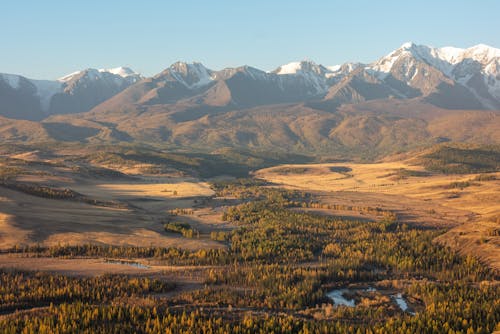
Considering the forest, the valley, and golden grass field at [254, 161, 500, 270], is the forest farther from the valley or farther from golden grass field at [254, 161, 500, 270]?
golden grass field at [254, 161, 500, 270]

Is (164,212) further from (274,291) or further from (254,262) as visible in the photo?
(274,291)

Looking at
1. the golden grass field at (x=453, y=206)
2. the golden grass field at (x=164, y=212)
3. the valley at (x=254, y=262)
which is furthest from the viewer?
the golden grass field at (x=164, y=212)

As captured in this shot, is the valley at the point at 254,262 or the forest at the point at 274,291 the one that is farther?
the valley at the point at 254,262

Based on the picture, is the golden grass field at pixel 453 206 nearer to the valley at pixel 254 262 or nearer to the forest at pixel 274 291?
the valley at pixel 254 262

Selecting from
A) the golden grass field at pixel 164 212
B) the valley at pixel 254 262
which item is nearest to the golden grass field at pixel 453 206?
the golden grass field at pixel 164 212

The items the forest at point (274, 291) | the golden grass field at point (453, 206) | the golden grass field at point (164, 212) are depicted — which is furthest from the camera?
the golden grass field at point (164, 212)

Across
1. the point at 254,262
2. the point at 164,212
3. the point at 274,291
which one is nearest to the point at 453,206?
Answer: the point at 164,212

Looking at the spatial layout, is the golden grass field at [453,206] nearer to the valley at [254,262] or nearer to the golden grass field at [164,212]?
the golden grass field at [164,212]

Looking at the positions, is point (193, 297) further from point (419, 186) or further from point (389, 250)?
point (419, 186)

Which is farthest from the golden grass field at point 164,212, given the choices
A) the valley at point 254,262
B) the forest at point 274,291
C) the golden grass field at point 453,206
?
the forest at point 274,291

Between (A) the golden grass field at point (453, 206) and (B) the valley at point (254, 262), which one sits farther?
(A) the golden grass field at point (453, 206)

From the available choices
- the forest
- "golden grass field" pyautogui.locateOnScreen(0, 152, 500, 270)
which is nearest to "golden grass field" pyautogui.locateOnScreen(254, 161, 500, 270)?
"golden grass field" pyautogui.locateOnScreen(0, 152, 500, 270)

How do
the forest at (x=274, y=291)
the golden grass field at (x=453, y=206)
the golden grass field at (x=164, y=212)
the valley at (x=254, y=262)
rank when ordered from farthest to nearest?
the golden grass field at (x=164, y=212) → the golden grass field at (x=453, y=206) → the valley at (x=254, y=262) → the forest at (x=274, y=291)
